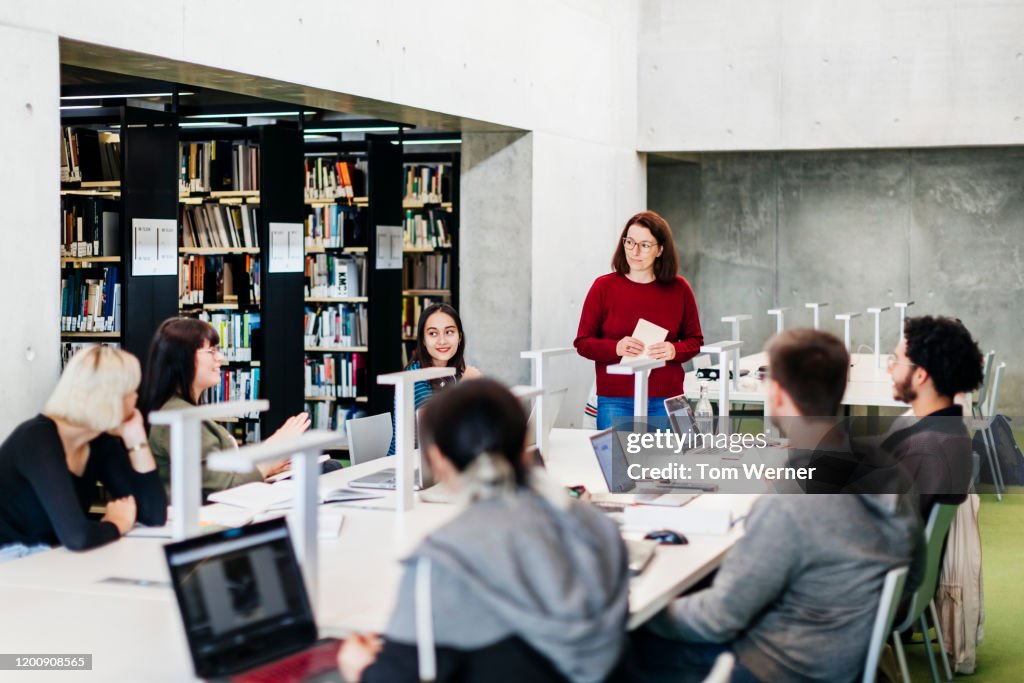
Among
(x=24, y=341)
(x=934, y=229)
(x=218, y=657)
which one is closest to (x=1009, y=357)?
(x=934, y=229)

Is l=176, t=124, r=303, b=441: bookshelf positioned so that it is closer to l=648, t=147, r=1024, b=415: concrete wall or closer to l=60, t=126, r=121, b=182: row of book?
l=60, t=126, r=121, b=182: row of book

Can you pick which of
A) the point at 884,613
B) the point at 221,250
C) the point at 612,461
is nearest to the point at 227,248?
the point at 221,250

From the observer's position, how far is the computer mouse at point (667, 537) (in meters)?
3.15

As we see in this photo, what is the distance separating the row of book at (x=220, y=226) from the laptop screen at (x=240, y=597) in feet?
18.3

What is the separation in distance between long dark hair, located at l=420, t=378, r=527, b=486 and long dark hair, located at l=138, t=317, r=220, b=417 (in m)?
1.91

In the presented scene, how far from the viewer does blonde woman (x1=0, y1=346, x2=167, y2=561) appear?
3002mm

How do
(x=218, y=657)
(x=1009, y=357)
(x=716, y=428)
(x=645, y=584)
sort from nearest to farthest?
1. (x=218, y=657)
2. (x=645, y=584)
3. (x=716, y=428)
4. (x=1009, y=357)

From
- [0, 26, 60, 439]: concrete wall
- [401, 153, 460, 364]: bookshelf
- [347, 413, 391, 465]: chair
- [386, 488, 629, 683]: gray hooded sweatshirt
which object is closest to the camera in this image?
[386, 488, 629, 683]: gray hooded sweatshirt

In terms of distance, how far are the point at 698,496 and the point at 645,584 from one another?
1185 millimetres

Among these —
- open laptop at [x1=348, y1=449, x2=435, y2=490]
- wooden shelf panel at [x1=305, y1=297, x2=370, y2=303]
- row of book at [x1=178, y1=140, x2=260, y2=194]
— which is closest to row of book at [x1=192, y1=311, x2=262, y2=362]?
wooden shelf panel at [x1=305, y1=297, x2=370, y2=303]

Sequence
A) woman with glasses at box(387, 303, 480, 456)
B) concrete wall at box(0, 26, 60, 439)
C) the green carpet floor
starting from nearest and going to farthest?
concrete wall at box(0, 26, 60, 439) → the green carpet floor → woman with glasses at box(387, 303, 480, 456)

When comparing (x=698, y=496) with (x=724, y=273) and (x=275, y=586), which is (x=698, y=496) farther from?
(x=724, y=273)

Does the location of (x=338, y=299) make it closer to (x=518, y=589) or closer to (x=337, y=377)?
(x=337, y=377)

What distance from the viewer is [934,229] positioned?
33.9 feet
